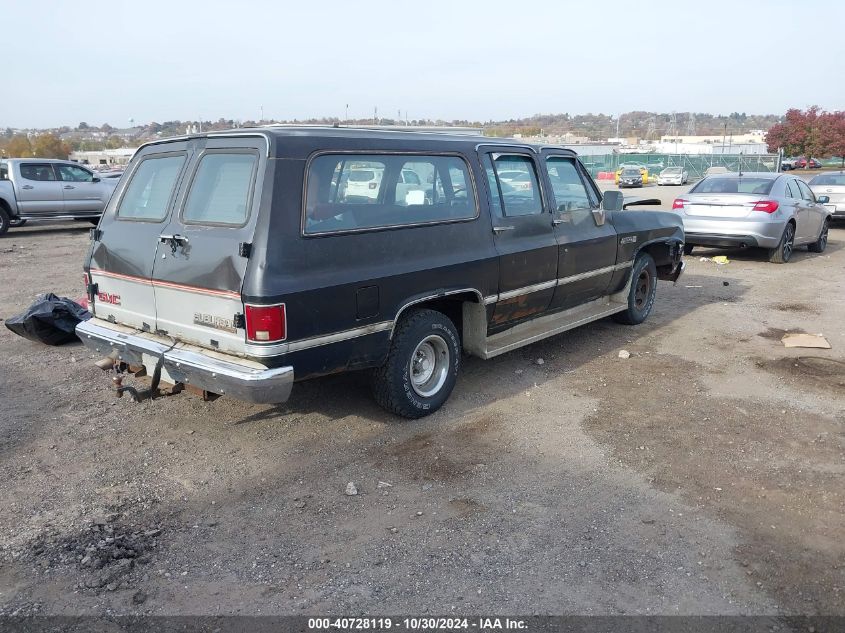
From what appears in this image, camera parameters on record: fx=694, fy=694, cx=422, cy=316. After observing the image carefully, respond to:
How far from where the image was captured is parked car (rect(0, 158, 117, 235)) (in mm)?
15961

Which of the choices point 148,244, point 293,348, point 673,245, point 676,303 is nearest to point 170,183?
point 148,244

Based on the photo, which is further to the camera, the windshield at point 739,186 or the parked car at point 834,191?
the parked car at point 834,191

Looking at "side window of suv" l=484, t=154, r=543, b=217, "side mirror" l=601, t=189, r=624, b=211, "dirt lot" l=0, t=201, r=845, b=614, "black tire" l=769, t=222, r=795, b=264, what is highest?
"side window of suv" l=484, t=154, r=543, b=217

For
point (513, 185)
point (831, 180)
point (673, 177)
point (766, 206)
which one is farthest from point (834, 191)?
point (673, 177)

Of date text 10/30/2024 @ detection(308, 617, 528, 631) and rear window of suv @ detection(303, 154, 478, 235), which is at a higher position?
rear window of suv @ detection(303, 154, 478, 235)

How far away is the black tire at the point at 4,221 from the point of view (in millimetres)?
15922

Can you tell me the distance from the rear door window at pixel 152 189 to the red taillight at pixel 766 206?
9811 mm

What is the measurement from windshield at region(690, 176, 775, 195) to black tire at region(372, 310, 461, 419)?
8.55 m

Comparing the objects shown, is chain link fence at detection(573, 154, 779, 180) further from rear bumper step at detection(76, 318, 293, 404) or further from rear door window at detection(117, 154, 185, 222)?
rear bumper step at detection(76, 318, 293, 404)

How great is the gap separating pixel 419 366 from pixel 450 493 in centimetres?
130

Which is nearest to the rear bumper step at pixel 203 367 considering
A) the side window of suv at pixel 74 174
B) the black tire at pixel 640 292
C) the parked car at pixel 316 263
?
the parked car at pixel 316 263

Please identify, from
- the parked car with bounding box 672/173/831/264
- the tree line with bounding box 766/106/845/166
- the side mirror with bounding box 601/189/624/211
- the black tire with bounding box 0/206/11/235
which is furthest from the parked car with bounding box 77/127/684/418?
the tree line with bounding box 766/106/845/166

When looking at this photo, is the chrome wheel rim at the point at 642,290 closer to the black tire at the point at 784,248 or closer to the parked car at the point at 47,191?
the black tire at the point at 784,248

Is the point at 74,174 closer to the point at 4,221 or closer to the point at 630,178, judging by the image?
the point at 4,221
